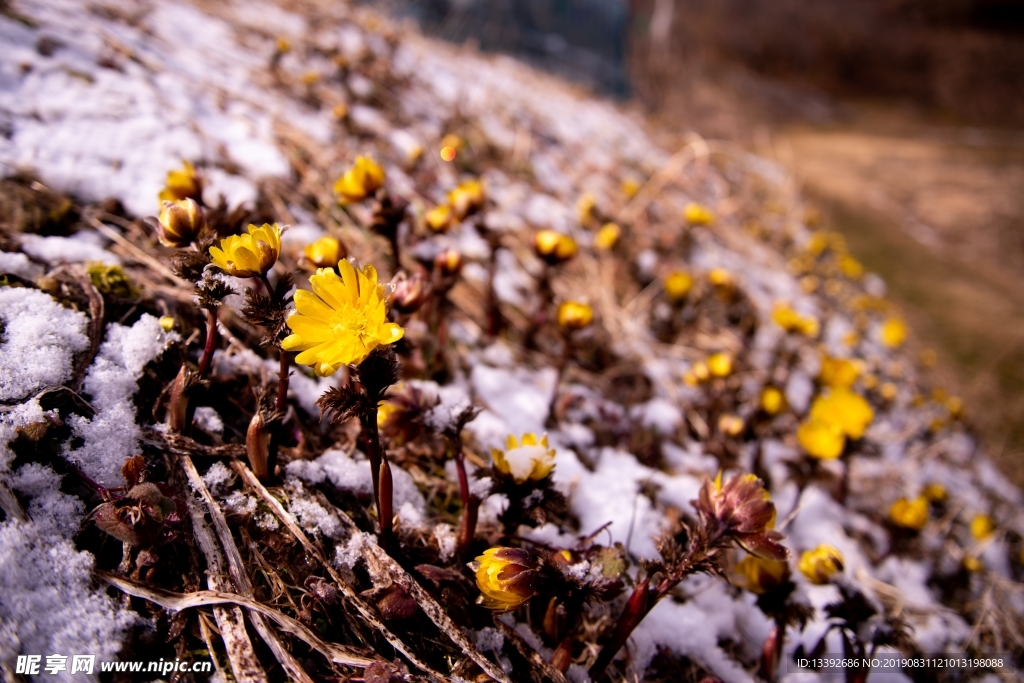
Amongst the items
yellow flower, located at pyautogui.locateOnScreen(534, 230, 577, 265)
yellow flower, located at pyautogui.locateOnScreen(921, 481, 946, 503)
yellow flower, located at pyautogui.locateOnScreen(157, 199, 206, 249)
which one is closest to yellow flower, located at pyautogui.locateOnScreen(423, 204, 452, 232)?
yellow flower, located at pyautogui.locateOnScreen(534, 230, 577, 265)

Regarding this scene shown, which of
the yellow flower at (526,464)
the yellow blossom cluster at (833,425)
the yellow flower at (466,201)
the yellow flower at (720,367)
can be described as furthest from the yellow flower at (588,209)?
the yellow flower at (526,464)

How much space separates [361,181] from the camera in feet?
6.29

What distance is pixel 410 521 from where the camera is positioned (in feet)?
4.81

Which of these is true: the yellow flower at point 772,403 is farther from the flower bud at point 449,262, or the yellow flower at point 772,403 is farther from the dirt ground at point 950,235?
the dirt ground at point 950,235

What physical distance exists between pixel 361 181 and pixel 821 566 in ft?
6.68

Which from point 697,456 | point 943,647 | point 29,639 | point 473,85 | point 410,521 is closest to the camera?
point 29,639

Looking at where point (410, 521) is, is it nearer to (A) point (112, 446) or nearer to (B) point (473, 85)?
(A) point (112, 446)

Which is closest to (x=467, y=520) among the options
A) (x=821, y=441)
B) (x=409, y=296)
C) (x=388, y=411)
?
(x=388, y=411)

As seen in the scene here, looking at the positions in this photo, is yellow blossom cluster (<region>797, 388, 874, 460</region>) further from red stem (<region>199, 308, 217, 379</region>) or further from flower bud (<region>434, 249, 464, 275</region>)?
red stem (<region>199, 308, 217, 379</region>)

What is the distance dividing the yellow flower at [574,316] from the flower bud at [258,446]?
118 cm

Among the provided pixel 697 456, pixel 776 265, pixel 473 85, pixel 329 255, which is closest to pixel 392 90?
pixel 473 85

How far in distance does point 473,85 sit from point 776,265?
3.54 meters

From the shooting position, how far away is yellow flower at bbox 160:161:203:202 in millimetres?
1603

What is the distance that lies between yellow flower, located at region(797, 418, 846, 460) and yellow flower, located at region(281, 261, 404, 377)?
2.03 metres
